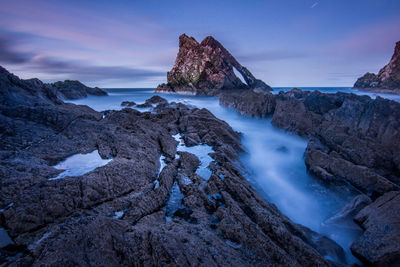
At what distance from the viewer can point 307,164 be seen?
406 inches

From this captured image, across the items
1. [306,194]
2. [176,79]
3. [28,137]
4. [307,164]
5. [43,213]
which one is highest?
[176,79]

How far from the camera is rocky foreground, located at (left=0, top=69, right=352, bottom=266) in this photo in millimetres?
2816

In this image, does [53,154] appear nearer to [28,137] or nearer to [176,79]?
[28,137]

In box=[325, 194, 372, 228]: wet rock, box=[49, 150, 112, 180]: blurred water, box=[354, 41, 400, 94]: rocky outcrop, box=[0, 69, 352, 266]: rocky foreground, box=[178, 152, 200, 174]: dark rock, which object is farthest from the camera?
box=[354, 41, 400, 94]: rocky outcrop

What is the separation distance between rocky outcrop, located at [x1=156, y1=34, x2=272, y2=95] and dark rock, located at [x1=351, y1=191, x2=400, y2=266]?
65.1 meters

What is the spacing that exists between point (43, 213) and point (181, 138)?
28.0 feet

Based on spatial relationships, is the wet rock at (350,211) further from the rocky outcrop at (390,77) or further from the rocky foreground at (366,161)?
the rocky outcrop at (390,77)

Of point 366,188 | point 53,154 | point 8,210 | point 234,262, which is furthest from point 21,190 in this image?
point 366,188

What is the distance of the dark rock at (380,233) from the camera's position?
14.6 ft

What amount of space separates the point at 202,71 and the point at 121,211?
80.0 meters

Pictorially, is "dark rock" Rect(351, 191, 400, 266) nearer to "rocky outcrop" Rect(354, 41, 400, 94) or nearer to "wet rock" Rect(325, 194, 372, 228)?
"wet rock" Rect(325, 194, 372, 228)

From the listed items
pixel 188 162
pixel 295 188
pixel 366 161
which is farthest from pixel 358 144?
pixel 188 162

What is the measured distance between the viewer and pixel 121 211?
421 centimetres

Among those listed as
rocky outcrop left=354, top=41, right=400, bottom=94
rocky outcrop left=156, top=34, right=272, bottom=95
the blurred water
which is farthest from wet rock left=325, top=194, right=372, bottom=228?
rocky outcrop left=354, top=41, right=400, bottom=94
